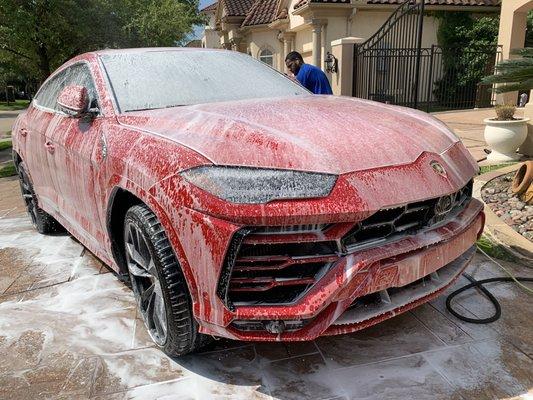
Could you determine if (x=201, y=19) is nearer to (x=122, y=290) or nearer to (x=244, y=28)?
(x=244, y=28)

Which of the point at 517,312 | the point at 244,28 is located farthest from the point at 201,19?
the point at 517,312

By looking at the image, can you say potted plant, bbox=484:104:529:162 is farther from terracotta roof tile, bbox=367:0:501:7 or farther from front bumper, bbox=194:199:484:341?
terracotta roof tile, bbox=367:0:501:7

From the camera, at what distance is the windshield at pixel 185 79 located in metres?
3.12

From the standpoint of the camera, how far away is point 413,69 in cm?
1519

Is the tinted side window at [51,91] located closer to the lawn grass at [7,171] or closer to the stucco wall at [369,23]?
the lawn grass at [7,171]

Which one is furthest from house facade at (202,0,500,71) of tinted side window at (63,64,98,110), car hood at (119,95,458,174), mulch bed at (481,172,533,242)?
car hood at (119,95,458,174)

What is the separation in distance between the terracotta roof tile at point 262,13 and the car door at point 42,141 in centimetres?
1760

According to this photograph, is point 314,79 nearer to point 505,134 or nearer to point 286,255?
point 505,134

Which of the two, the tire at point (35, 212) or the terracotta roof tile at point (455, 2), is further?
the terracotta roof tile at point (455, 2)

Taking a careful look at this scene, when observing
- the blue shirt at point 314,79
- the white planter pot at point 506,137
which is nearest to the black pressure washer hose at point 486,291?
the blue shirt at point 314,79

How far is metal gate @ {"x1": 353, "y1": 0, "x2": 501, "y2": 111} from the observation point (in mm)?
13781

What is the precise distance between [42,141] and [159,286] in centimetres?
218

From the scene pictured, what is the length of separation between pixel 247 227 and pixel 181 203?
1.15 ft

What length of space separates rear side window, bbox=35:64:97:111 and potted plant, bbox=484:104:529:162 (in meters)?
5.61
